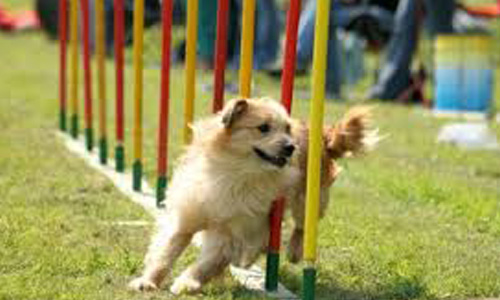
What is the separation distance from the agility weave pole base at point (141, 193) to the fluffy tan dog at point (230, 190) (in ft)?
0.68

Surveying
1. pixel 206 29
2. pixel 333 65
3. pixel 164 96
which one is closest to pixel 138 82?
pixel 164 96

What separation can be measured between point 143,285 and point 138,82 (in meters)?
2.46

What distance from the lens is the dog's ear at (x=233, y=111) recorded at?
5.08 meters

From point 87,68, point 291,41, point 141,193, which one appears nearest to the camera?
point 291,41

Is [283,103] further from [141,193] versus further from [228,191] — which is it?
[141,193]

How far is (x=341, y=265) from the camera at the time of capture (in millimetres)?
5746

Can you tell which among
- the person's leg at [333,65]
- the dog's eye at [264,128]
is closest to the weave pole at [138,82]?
the dog's eye at [264,128]

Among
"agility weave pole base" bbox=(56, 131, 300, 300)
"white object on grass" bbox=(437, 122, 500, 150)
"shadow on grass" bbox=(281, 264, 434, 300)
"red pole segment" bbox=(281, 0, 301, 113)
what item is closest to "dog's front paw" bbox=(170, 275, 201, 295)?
"agility weave pole base" bbox=(56, 131, 300, 300)

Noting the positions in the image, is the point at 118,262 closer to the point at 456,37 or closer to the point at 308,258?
the point at 308,258

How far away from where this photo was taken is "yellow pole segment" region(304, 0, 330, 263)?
4395 mm

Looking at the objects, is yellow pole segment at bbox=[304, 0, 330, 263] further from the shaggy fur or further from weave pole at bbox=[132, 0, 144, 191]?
weave pole at bbox=[132, 0, 144, 191]

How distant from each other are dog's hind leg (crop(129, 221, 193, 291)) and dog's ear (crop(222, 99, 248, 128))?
54 cm

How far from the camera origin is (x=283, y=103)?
5.25 metres

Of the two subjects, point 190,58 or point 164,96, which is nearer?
point 190,58
